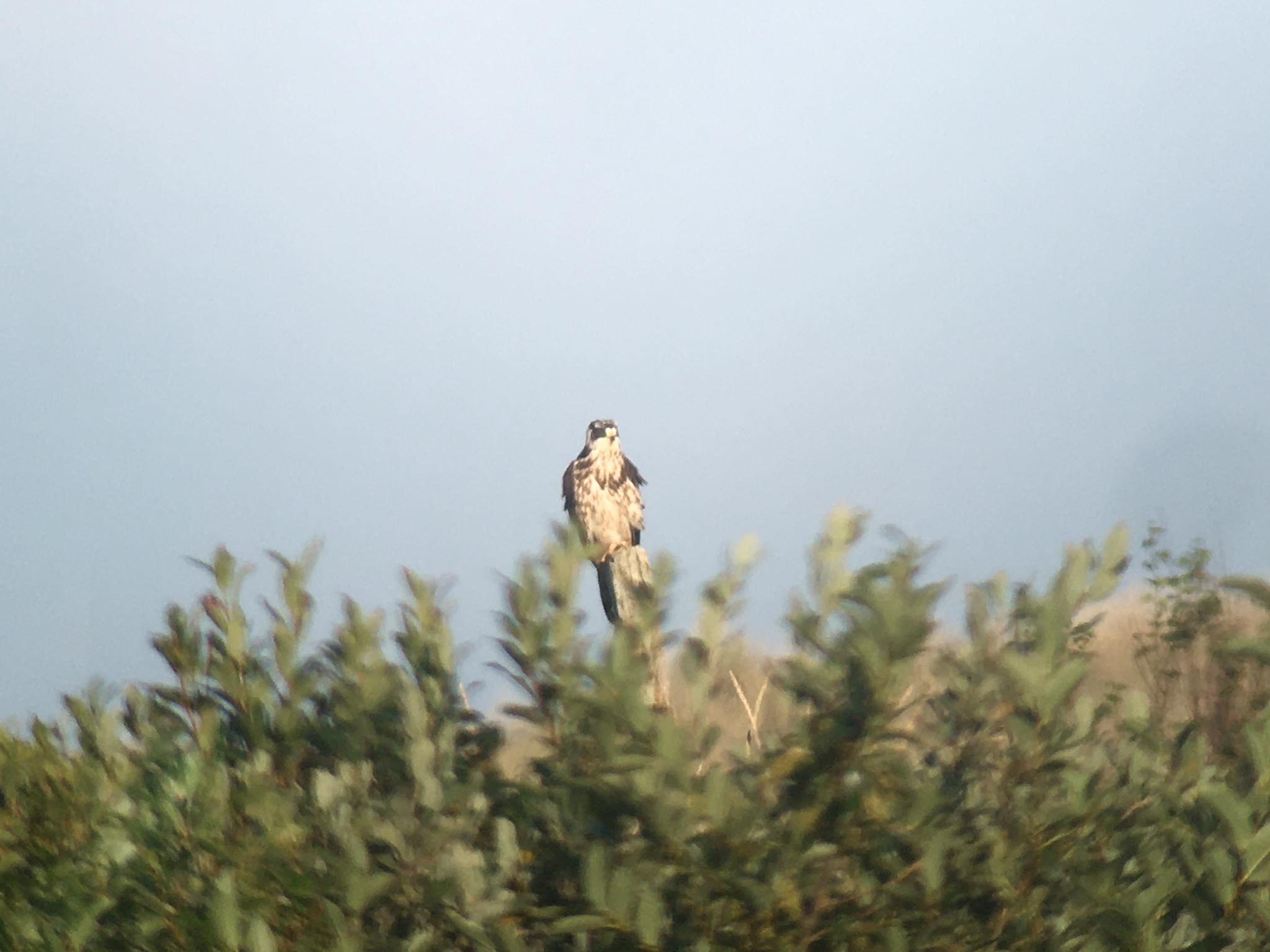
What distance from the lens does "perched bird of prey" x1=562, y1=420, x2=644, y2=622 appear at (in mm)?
7242

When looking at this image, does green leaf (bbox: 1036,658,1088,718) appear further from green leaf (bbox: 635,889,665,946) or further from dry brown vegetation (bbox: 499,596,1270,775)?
green leaf (bbox: 635,889,665,946)

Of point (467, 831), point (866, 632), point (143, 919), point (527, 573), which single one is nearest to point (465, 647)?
point (527, 573)

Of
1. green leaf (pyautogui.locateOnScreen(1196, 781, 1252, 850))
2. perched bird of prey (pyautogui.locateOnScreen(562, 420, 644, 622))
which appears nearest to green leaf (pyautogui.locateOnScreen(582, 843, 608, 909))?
green leaf (pyautogui.locateOnScreen(1196, 781, 1252, 850))

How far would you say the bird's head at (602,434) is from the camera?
284 inches

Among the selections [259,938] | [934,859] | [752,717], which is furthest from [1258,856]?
[259,938]

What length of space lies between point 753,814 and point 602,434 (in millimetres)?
4878

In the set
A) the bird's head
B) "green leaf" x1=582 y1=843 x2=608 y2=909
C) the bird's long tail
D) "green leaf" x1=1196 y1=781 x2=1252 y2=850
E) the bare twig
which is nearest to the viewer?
"green leaf" x1=582 y1=843 x2=608 y2=909

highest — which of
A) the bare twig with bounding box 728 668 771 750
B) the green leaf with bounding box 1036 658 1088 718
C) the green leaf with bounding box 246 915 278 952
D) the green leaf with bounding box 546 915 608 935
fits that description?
the bare twig with bounding box 728 668 771 750

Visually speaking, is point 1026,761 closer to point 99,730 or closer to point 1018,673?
point 1018,673

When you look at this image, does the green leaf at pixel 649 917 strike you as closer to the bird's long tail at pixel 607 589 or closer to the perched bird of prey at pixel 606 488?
the bird's long tail at pixel 607 589

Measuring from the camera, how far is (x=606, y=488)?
733 cm

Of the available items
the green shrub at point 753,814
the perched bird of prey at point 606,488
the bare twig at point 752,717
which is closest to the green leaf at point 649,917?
the green shrub at point 753,814

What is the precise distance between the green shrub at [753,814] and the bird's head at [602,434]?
4.19 metres

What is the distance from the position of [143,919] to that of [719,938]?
3.86ft
